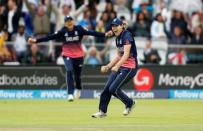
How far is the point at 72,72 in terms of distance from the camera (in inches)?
781

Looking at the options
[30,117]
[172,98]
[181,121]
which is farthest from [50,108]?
[172,98]

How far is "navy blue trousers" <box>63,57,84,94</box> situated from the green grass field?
51 cm

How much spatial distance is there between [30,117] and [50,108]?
271cm

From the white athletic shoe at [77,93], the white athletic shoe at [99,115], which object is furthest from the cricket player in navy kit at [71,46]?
Answer: the white athletic shoe at [99,115]

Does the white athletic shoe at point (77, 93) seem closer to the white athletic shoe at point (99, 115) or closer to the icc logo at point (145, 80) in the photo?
the icc logo at point (145, 80)

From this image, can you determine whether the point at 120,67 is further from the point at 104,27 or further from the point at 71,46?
the point at 104,27

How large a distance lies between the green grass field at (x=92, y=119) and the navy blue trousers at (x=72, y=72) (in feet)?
1.66

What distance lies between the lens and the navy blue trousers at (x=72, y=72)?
19.5 meters

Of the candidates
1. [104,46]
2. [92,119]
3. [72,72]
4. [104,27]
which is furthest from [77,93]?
[92,119]

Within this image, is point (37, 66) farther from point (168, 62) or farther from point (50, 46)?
point (168, 62)

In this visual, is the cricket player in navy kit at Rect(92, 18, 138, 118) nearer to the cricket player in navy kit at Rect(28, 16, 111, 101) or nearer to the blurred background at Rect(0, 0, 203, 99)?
the cricket player in navy kit at Rect(28, 16, 111, 101)

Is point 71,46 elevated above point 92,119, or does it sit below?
above

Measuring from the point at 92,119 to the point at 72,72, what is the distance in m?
5.48

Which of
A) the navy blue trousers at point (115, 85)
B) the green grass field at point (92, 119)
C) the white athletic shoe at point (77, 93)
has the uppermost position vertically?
the navy blue trousers at point (115, 85)
